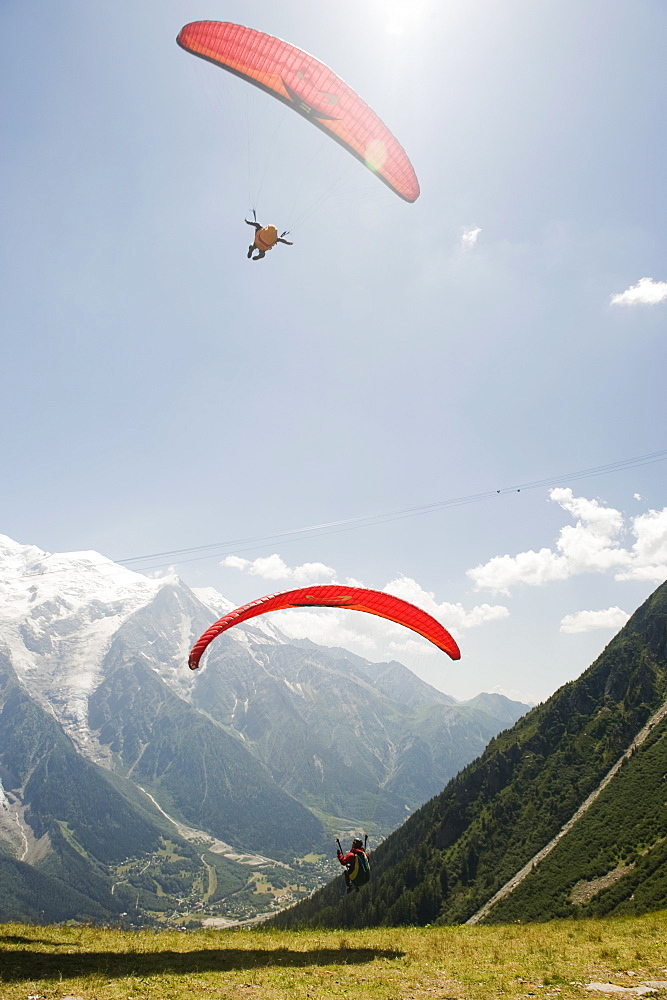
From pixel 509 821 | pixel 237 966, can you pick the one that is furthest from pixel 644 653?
pixel 237 966

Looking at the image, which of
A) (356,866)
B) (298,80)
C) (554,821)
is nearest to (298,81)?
(298,80)

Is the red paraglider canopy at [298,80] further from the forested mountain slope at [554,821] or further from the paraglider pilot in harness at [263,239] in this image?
the forested mountain slope at [554,821]

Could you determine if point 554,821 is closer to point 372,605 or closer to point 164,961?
point 372,605

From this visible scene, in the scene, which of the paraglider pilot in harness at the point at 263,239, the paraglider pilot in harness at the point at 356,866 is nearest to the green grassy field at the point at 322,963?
the paraglider pilot in harness at the point at 356,866

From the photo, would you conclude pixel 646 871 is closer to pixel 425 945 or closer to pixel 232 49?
pixel 425 945

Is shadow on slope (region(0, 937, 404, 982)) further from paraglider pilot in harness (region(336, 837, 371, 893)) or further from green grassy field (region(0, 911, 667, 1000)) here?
paraglider pilot in harness (region(336, 837, 371, 893))
